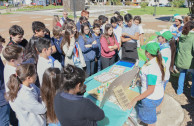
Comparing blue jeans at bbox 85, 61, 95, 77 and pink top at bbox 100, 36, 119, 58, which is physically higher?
pink top at bbox 100, 36, 119, 58

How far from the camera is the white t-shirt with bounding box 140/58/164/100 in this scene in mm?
2305

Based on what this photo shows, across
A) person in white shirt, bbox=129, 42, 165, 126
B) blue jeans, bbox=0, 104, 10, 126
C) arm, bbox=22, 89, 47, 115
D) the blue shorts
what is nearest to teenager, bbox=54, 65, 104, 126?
arm, bbox=22, 89, 47, 115

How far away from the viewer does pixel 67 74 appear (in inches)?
67.2

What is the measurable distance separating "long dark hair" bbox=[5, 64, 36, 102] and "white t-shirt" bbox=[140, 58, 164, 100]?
1.65m

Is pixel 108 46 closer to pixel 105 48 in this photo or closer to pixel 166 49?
pixel 105 48

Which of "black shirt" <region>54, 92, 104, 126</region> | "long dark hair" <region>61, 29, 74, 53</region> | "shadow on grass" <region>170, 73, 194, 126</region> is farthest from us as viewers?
"long dark hair" <region>61, 29, 74, 53</region>

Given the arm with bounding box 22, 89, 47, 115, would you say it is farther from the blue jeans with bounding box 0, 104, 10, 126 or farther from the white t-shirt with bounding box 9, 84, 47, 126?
the blue jeans with bounding box 0, 104, 10, 126

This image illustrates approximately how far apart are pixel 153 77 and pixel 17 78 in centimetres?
189

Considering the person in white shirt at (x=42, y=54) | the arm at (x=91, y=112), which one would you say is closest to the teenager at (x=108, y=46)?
the person in white shirt at (x=42, y=54)

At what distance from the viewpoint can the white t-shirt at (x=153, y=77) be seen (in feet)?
7.56

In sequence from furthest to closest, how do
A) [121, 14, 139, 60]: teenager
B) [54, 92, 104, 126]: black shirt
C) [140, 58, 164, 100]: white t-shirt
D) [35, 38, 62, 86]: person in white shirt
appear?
[121, 14, 139, 60]: teenager
[35, 38, 62, 86]: person in white shirt
[140, 58, 164, 100]: white t-shirt
[54, 92, 104, 126]: black shirt

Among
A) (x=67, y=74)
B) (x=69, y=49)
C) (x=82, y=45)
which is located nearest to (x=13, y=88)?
(x=67, y=74)

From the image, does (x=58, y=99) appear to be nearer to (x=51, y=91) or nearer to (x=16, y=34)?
(x=51, y=91)

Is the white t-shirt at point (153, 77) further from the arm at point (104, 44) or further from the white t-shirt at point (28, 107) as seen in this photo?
the arm at point (104, 44)
